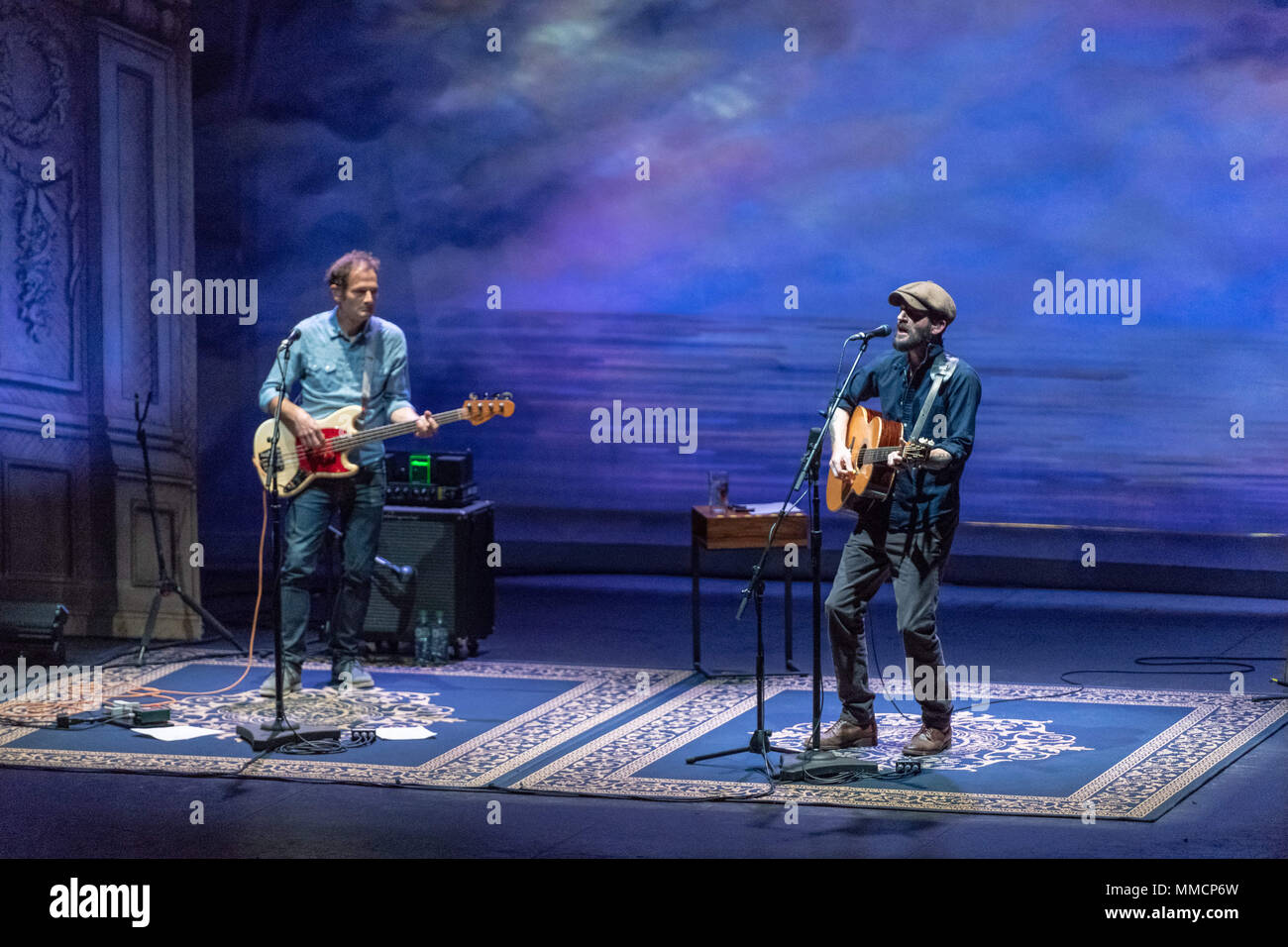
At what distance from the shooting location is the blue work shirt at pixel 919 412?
6.22 meters

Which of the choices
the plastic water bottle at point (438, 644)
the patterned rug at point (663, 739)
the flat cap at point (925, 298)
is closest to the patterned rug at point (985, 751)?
the patterned rug at point (663, 739)

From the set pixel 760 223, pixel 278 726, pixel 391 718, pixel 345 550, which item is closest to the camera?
pixel 278 726

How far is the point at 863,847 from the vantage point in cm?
534

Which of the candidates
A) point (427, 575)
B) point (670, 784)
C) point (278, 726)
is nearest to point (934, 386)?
point (670, 784)

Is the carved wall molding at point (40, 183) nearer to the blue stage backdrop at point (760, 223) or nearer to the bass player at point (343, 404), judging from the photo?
the bass player at point (343, 404)

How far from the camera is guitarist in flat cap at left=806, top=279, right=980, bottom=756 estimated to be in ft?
20.5

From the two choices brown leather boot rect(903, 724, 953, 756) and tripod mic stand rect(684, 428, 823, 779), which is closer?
tripod mic stand rect(684, 428, 823, 779)

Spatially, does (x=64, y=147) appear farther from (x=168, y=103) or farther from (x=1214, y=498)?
(x=1214, y=498)

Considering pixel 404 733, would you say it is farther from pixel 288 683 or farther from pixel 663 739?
pixel 663 739

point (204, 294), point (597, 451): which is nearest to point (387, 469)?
point (597, 451)

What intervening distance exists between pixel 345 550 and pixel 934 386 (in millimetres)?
2734

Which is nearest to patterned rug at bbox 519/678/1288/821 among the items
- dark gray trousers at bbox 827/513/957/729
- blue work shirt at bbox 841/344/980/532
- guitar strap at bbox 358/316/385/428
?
dark gray trousers at bbox 827/513/957/729

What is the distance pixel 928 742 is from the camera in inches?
254

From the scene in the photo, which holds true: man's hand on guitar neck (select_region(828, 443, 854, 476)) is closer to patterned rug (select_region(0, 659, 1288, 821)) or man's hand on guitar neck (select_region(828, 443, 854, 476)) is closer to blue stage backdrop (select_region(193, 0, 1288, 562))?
patterned rug (select_region(0, 659, 1288, 821))
